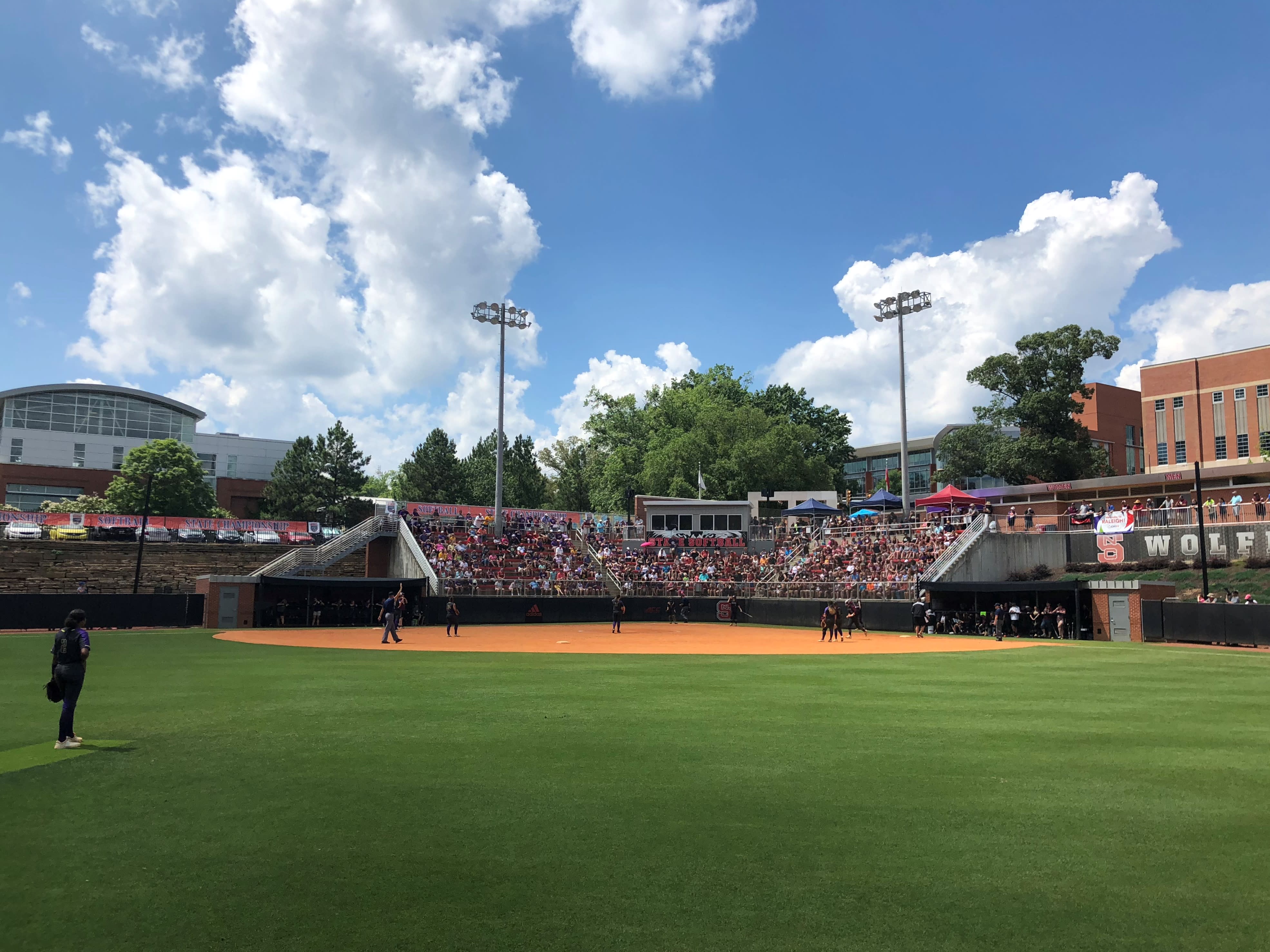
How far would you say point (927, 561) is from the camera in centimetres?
4469

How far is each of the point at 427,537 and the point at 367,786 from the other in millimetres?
45941

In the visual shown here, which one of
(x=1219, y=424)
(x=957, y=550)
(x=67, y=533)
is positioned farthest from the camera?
(x=1219, y=424)

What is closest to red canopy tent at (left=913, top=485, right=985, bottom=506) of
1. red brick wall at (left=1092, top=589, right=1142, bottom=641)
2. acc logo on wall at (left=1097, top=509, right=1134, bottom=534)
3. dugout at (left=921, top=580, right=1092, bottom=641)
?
acc logo on wall at (left=1097, top=509, right=1134, bottom=534)

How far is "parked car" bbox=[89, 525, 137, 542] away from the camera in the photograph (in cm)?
5772

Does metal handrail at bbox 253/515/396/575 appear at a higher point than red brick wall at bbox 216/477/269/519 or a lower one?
lower

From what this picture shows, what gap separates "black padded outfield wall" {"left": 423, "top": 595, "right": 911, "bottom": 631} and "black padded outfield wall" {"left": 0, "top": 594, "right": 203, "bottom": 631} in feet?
38.4

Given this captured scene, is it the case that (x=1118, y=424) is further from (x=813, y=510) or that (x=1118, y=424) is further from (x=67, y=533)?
(x=67, y=533)

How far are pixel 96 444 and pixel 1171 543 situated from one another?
101285 millimetres

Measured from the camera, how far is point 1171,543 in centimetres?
4397

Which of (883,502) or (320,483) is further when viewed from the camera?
(320,483)

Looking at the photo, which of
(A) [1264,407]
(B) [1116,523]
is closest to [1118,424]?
(A) [1264,407]

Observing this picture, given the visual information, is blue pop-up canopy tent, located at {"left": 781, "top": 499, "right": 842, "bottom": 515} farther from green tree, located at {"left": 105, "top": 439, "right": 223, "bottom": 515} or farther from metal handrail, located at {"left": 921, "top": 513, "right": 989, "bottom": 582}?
green tree, located at {"left": 105, "top": 439, "right": 223, "bottom": 515}

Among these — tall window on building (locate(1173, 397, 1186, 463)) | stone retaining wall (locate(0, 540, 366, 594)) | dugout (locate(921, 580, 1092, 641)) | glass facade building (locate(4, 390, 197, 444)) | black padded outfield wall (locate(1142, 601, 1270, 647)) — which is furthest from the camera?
glass facade building (locate(4, 390, 197, 444))

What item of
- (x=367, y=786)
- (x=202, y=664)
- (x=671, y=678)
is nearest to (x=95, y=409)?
(x=202, y=664)
